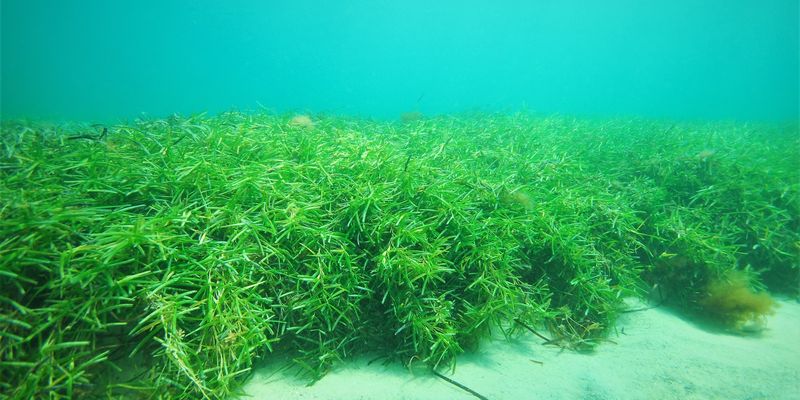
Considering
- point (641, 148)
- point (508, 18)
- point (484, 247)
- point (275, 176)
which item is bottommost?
point (484, 247)

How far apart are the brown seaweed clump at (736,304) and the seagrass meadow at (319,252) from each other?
2 cm

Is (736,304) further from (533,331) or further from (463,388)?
(463,388)

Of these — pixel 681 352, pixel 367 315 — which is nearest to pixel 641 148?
pixel 681 352

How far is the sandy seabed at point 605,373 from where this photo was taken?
274 cm

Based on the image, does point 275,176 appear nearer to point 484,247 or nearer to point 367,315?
point 367,315

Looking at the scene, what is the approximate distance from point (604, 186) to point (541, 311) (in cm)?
319

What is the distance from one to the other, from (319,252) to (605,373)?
3.16 metres

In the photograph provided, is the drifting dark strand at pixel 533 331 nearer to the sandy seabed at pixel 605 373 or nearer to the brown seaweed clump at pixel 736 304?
the sandy seabed at pixel 605 373

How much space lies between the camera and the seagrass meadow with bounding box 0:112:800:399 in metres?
2.06

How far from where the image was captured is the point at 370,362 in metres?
3.00

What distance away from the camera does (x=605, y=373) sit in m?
3.20

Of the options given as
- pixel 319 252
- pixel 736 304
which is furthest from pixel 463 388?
pixel 736 304


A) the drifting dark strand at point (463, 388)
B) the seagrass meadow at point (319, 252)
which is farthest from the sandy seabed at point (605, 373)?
the seagrass meadow at point (319, 252)

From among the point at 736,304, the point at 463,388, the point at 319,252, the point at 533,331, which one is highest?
the point at 319,252
